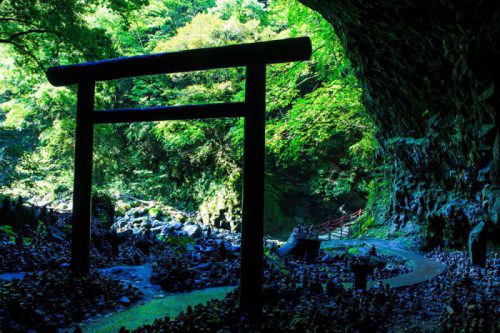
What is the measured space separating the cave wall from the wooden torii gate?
234 centimetres

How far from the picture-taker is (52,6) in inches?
333

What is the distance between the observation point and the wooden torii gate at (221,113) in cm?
331

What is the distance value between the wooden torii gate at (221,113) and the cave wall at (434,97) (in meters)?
2.34

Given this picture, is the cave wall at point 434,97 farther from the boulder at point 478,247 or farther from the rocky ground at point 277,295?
the rocky ground at point 277,295

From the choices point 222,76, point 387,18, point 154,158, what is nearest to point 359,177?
point 222,76

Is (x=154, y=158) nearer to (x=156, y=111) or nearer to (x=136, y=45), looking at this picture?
(x=136, y=45)

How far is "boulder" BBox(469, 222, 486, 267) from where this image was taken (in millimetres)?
5602

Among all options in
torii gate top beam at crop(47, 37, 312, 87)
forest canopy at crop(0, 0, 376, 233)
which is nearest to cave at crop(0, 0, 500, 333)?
torii gate top beam at crop(47, 37, 312, 87)

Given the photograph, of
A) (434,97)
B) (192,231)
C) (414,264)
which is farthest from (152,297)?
(192,231)

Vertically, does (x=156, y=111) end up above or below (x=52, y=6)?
below

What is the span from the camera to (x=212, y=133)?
1723cm

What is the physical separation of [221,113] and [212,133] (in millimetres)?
13735

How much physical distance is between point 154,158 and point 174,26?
8.75 m

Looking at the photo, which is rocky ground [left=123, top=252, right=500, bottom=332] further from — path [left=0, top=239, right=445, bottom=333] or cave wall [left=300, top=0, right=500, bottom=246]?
cave wall [left=300, top=0, right=500, bottom=246]
